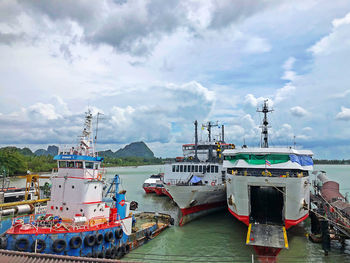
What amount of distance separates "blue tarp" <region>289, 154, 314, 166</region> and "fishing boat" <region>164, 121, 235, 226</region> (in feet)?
28.9

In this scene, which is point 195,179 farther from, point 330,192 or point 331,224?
point 330,192

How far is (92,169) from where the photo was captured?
17.2 meters

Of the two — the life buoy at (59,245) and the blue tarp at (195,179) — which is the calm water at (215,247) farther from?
the life buoy at (59,245)

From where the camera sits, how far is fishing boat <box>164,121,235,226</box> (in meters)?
23.9

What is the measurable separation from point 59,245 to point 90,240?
1.60m

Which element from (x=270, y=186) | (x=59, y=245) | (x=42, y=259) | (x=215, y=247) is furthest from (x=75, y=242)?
(x=270, y=186)

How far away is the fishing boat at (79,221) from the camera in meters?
12.9

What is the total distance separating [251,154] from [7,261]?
1666 cm

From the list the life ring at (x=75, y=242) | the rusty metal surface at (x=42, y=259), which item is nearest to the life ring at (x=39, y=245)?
the life ring at (x=75, y=242)

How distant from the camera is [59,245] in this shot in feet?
42.9

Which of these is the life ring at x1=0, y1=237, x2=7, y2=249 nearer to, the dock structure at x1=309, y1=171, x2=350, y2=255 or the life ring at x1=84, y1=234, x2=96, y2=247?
the life ring at x1=84, y1=234, x2=96, y2=247

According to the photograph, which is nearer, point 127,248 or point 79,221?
point 79,221

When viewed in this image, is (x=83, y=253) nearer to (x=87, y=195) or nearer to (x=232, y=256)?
(x=87, y=195)

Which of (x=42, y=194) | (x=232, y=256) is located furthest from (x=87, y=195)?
(x=42, y=194)
